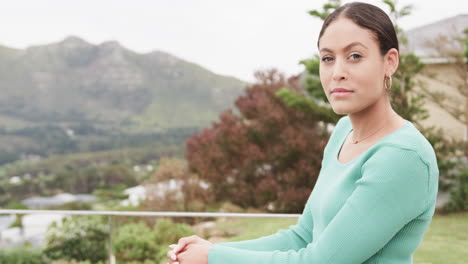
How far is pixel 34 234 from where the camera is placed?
12.1 feet

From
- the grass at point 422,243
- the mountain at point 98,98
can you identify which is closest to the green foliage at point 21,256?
the grass at point 422,243

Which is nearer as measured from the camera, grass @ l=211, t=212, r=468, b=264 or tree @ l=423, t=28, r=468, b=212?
grass @ l=211, t=212, r=468, b=264

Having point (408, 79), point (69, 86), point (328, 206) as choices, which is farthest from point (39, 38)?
point (328, 206)

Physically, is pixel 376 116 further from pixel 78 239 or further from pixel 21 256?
pixel 21 256

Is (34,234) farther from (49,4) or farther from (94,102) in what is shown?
(49,4)

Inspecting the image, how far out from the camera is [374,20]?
36.4 inches

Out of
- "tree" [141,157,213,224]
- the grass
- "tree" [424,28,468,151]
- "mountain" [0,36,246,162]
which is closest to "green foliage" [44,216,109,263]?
the grass

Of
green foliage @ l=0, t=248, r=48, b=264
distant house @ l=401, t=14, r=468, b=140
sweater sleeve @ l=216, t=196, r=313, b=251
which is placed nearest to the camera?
sweater sleeve @ l=216, t=196, r=313, b=251

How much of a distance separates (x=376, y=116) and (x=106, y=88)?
8306cm

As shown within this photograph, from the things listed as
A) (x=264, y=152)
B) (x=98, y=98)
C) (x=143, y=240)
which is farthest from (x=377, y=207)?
(x=98, y=98)

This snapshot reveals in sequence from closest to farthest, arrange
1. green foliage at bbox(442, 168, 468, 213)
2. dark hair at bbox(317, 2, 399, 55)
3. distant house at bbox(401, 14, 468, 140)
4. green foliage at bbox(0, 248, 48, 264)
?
dark hair at bbox(317, 2, 399, 55), green foliage at bbox(0, 248, 48, 264), green foliage at bbox(442, 168, 468, 213), distant house at bbox(401, 14, 468, 140)

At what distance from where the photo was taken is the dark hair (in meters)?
0.92

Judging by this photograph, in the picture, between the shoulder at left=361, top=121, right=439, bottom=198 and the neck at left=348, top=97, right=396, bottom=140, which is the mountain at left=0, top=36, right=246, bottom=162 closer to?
the neck at left=348, top=97, right=396, bottom=140

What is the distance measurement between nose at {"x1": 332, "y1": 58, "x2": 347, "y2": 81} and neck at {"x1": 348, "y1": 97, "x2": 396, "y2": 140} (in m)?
0.11
